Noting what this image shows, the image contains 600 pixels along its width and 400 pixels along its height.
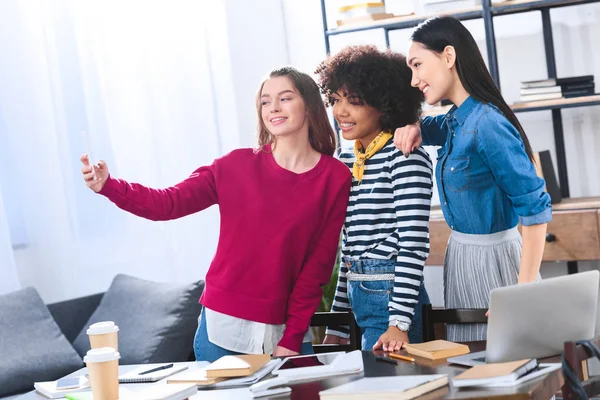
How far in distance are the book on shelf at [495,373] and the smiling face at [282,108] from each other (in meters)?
0.90

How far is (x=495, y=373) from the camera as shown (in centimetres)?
154

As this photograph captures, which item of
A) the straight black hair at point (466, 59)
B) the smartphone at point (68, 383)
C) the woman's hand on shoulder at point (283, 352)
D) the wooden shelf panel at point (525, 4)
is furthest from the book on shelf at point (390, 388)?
the wooden shelf panel at point (525, 4)

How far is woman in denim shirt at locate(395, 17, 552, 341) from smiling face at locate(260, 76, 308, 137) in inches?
11.5

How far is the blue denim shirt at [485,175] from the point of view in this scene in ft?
6.43

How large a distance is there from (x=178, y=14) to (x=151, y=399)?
9.80 ft

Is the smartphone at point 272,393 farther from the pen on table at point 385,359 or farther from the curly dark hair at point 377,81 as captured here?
the curly dark hair at point 377,81

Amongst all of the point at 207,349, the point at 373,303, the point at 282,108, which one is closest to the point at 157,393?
the point at 207,349

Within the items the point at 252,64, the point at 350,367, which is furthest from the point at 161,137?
the point at 350,367

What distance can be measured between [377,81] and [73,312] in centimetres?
213

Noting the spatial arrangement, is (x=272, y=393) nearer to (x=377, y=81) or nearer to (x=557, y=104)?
(x=377, y=81)

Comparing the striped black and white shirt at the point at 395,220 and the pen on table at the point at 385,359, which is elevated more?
the striped black and white shirt at the point at 395,220

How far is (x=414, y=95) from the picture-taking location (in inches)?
90.7

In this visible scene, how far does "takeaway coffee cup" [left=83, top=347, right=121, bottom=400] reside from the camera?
5.37ft

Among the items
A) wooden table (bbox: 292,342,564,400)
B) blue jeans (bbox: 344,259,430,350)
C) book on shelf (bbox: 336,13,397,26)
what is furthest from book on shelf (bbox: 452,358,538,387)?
book on shelf (bbox: 336,13,397,26)
